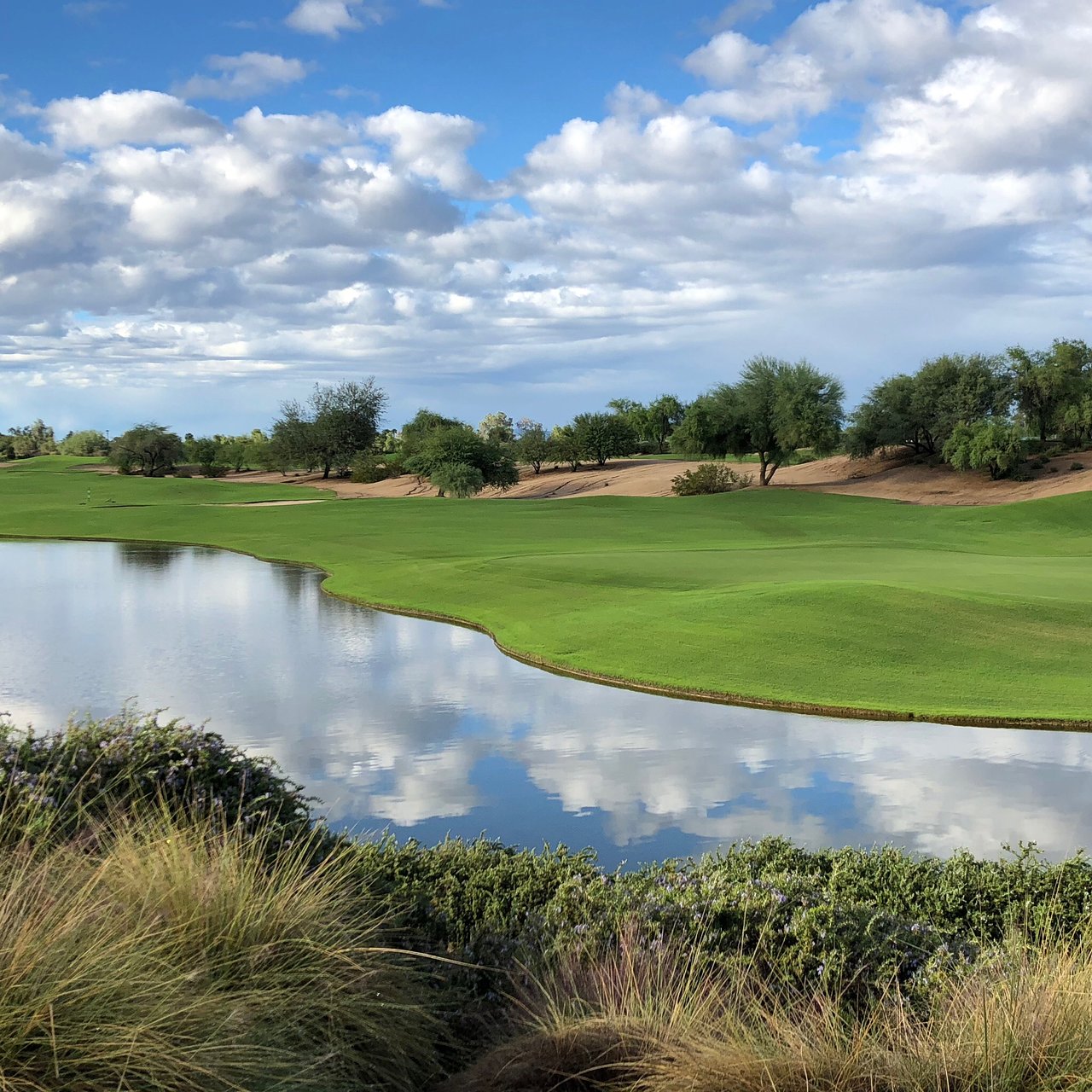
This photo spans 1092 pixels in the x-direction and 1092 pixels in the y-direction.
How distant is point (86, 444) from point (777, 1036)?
120462 millimetres

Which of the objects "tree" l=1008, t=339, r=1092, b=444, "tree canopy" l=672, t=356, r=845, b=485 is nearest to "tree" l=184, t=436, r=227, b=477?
"tree canopy" l=672, t=356, r=845, b=485

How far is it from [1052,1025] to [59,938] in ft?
12.7

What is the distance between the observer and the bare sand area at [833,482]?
5366cm

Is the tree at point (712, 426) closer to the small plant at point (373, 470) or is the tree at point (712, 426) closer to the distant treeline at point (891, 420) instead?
the distant treeline at point (891, 420)

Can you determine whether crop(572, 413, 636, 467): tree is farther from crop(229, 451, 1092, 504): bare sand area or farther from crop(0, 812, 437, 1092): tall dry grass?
crop(0, 812, 437, 1092): tall dry grass

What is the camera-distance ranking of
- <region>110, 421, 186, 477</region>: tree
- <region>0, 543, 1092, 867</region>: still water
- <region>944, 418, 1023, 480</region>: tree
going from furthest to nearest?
1. <region>110, 421, 186, 477</region>: tree
2. <region>944, 418, 1023, 480</region>: tree
3. <region>0, 543, 1092, 867</region>: still water

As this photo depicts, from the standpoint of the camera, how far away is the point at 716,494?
53.9 meters

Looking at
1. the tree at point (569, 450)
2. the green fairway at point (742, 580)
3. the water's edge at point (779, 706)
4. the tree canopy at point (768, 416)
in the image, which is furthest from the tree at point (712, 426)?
the water's edge at point (779, 706)

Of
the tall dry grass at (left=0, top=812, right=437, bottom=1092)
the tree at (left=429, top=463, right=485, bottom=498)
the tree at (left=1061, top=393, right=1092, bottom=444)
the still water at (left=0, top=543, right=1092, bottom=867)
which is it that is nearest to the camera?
the tall dry grass at (left=0, top=812, right=437, bottom=1092)

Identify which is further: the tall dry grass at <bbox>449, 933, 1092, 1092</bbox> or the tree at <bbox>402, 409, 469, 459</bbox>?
the tree at <bbox>402, 409, 469, 459</bbox>

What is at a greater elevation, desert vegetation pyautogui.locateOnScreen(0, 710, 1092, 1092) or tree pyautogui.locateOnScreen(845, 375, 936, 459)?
tree pyautogui.locateOnScreen(845, 375, 936, 459)

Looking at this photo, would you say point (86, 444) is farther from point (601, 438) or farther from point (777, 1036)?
point (777, 1036)

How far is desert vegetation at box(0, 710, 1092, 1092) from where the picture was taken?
13.7 ft

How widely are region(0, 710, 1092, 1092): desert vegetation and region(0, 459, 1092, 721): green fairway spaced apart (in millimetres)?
9212
